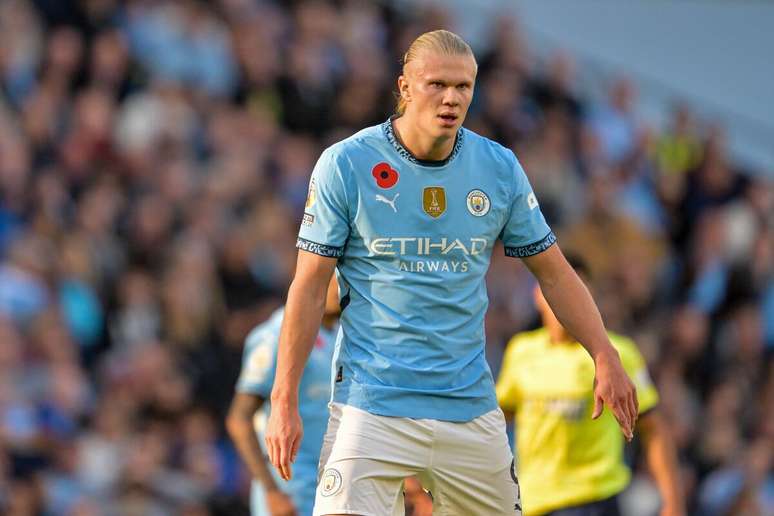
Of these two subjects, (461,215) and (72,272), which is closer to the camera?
(461,215)

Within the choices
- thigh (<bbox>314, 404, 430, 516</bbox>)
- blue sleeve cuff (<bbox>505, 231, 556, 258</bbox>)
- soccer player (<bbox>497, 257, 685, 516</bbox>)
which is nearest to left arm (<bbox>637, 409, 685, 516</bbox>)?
soccer player (<bbox>497, 257, 685, 516</bbox>)

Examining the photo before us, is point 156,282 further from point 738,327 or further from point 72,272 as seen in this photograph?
point 738,327

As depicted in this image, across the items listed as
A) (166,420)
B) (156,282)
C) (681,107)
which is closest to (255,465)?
(166,420)

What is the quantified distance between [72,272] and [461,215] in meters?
7.38

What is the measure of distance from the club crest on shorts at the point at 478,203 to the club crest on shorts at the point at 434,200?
106mm

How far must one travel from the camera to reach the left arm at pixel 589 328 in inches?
228

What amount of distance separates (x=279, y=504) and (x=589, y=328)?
7.40 ft

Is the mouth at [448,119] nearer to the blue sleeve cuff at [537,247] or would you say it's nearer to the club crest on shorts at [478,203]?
the club crest on shorts at [478,203]

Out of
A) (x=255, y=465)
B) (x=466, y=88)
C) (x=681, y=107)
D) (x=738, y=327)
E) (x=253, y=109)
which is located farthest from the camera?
(x=681, y=107)

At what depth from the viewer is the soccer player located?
8.28 m

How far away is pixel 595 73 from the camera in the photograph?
1980 cm

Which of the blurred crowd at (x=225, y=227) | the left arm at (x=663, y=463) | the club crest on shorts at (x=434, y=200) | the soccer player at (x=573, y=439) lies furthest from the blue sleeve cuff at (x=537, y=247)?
the blurred crowd at (x=225, y=227)

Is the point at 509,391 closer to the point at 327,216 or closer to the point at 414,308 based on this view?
the point at 414,308

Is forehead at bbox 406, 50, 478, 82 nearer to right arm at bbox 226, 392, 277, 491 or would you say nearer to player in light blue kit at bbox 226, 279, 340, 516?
player in light blue kit at bbox 226, 279, 340, 516
